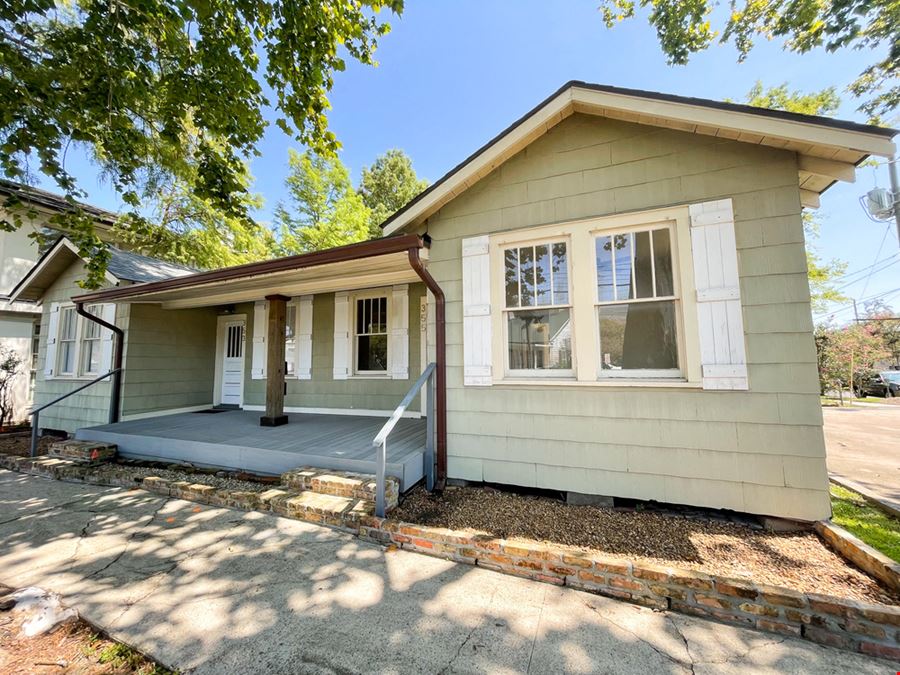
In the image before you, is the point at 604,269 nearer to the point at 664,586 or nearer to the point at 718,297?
the point at 718,297

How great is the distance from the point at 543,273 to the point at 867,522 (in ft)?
11.9

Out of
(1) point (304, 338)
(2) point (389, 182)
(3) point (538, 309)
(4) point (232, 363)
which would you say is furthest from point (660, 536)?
(2) point (389, 182)

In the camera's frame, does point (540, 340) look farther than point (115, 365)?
No

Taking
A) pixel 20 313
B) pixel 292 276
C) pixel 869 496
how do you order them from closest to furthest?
pixel 869 496, pixel 292 276, pixel 20 313

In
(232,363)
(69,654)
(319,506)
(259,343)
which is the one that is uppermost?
(259,343)

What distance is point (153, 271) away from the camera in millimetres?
7387

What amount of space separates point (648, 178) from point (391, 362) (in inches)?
188

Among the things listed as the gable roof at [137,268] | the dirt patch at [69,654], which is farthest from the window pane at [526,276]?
the gable roof at [137,268]

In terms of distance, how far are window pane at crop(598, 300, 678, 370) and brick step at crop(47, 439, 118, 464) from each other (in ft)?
23.0

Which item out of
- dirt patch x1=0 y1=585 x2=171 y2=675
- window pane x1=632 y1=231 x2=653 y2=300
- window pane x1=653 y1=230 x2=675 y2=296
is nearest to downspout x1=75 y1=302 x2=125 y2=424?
dirt patch x1=0 y1=585 x2=171 y2=675

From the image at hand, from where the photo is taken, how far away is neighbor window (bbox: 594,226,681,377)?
10.6ft

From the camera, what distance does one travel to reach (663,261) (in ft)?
10.7

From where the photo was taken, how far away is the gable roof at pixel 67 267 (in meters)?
6.54

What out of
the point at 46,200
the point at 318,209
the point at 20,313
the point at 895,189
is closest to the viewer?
the point at 895,189
